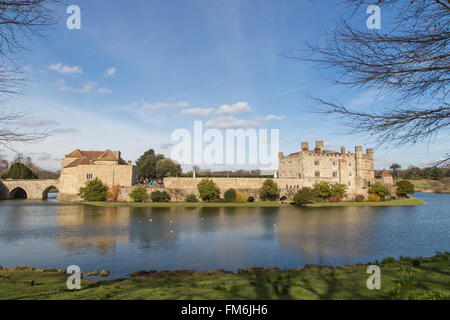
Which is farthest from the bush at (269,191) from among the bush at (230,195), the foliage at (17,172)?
the foliage at (17,172)

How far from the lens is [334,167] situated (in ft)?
155

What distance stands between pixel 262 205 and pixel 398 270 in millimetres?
31574

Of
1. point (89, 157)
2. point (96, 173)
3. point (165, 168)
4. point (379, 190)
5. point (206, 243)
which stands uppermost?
point (89, 157)

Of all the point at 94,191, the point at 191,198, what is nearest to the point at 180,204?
the point at 191,198

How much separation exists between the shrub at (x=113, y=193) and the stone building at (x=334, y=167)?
29.0 metres

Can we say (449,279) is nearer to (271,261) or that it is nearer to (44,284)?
(271,261)

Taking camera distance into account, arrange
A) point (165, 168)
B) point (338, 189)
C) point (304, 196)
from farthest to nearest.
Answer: point (165, 168) → point (338, 189) → point (304, 196)

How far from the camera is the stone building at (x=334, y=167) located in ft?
153

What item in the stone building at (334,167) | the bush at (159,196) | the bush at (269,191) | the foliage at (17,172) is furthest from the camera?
the foliage at (17,172)

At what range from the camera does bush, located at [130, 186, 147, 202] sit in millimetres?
41500

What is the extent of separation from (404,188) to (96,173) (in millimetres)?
52325

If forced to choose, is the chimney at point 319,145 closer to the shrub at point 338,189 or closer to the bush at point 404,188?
the shrub at point 338,189

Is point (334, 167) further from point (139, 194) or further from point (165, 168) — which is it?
point (165, 168)
